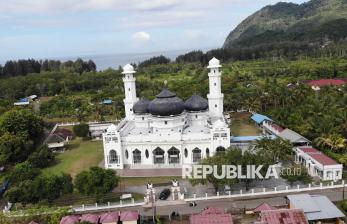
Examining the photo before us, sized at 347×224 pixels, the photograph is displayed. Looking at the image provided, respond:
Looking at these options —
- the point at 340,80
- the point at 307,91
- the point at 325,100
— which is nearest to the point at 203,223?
the point at 325,100

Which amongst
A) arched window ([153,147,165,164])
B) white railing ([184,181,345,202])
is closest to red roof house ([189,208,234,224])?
white railing ([184,181,345,202])

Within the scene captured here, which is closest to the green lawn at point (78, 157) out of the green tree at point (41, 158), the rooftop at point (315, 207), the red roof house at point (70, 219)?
the green tree at point (41, 158)

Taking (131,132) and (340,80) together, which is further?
(340,80)

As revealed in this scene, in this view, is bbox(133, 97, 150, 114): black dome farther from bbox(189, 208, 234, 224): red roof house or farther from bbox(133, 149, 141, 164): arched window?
bbox(189, 208, 234, 224): red roof house

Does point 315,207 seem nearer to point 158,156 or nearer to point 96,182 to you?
point 96,182

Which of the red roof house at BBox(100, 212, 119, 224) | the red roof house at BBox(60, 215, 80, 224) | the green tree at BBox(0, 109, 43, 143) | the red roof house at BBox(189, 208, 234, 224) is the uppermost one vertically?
the green tree at BBox(0, 109, 43, 143)

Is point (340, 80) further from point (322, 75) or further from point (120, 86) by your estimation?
point (120, 86)

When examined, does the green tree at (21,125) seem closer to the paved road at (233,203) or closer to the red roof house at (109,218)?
the red roof house at (109,218)
